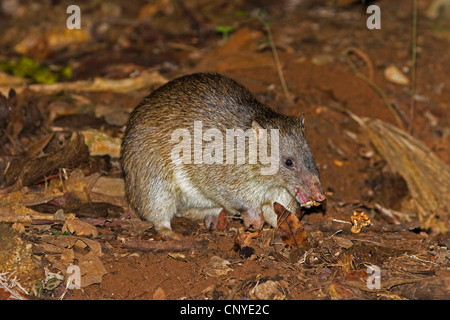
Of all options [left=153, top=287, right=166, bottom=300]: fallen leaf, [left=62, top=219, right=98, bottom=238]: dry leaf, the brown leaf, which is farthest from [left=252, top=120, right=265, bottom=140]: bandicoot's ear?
[left=62, top=219, right=98, bottom=238]: dry leaf

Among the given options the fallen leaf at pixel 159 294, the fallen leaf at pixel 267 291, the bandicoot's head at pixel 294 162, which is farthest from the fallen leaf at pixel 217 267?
the bandicoot's head at pixel 294 162

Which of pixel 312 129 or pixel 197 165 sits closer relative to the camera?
pixel 197 165

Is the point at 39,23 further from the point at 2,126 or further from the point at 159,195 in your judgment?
the point at 159,195

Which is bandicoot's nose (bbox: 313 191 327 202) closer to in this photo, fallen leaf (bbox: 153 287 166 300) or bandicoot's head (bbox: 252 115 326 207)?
bandicoot's head (bbox: 252 115 326 207)

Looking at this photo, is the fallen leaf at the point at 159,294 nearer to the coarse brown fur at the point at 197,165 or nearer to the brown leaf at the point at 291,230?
the coarse brown fur at the point at 197,165

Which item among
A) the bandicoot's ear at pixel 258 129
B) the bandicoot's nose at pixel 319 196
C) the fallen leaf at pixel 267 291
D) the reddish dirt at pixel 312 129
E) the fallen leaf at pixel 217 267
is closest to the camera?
the fallen leaf at pixel 267 291

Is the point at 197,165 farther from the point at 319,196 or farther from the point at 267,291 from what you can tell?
the point at 267,291

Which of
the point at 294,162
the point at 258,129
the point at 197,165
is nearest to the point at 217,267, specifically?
the point at 197,165
